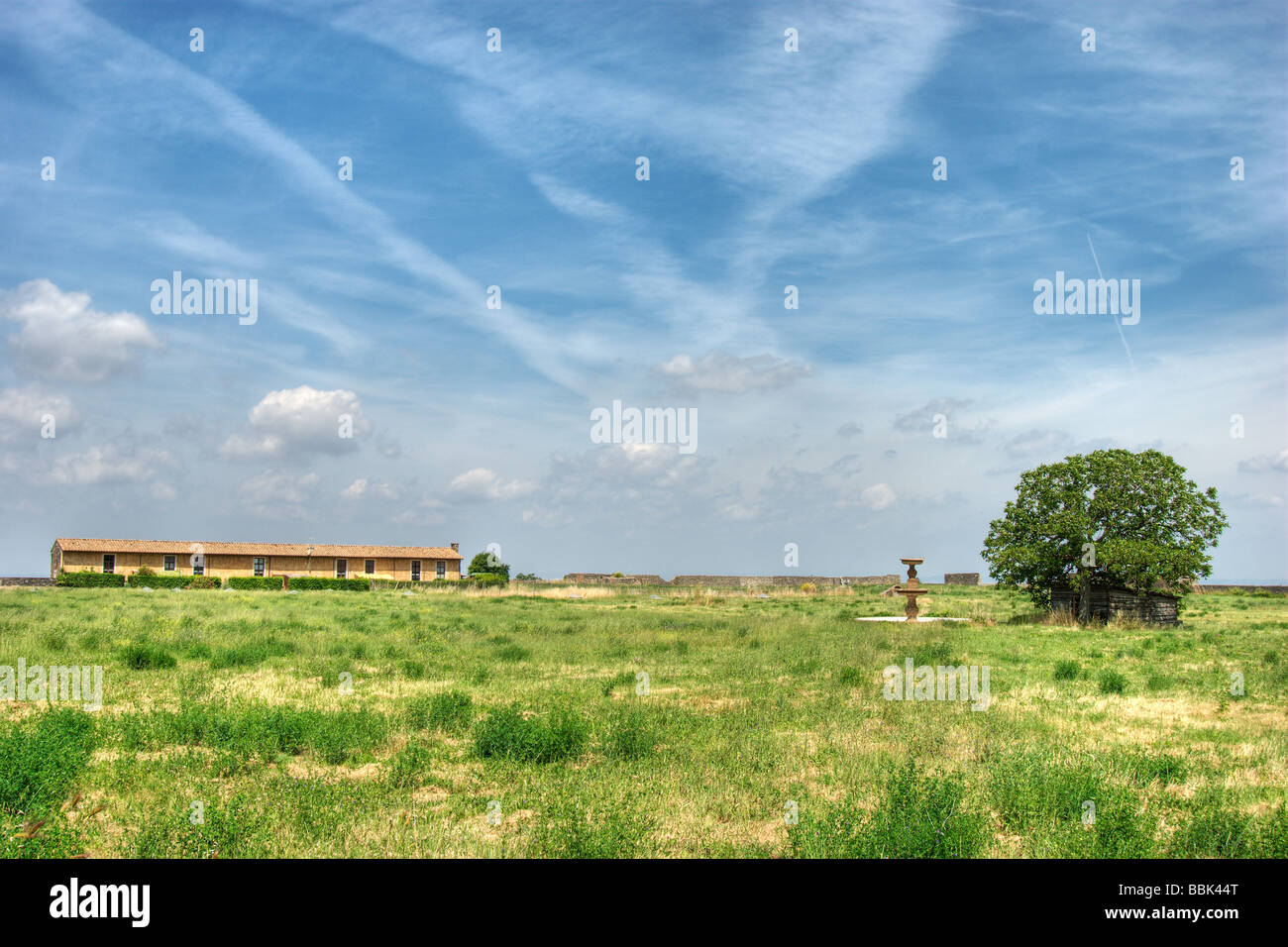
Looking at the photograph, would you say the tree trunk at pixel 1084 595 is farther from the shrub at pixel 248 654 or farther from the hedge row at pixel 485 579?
the hedge row at pixel 485 579

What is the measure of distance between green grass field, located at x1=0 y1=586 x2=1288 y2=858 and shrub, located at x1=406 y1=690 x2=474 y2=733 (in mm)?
45

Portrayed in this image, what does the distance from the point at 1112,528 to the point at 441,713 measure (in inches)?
1229

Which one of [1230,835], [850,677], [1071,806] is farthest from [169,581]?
[1230,835]

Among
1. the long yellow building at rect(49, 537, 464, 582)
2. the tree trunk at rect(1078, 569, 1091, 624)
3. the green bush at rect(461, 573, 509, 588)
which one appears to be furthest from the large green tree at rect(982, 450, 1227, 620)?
the long yellow building at rect(49, 537, 464, 582)

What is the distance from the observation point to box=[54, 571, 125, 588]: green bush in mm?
66000

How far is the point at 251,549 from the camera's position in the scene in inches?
2972

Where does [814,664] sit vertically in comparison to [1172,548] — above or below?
below

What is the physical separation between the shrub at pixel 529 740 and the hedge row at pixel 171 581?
6521 cm

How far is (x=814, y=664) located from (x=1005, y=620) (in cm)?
2070

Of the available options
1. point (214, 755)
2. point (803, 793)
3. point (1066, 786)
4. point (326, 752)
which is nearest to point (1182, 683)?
point (1066, 786)

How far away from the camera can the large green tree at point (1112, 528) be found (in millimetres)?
33000

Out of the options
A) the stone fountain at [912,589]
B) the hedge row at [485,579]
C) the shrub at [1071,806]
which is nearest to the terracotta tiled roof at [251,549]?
the hedge row at [485,579]

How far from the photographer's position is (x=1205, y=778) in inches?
383
